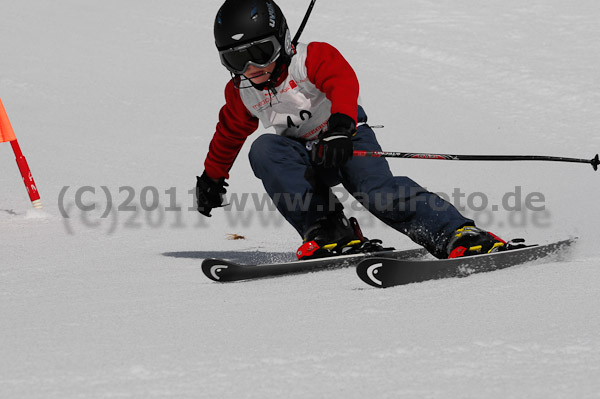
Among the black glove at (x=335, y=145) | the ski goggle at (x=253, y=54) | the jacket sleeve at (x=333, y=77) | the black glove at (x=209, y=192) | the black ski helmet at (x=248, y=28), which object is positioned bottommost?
the black glove at (x=209, y=192)

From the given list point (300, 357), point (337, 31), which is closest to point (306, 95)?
point (300, 357)

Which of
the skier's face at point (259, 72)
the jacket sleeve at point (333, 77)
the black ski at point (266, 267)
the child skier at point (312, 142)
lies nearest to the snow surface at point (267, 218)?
the black ski at point (266, 267)

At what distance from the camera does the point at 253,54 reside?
391 cm

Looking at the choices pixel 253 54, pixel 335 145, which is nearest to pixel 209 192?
pixel 253 54

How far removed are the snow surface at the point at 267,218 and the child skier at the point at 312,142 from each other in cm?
46

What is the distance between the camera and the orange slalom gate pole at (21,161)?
5.64 metres

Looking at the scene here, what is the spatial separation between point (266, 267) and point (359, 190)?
2.05 ft

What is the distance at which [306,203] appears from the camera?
4180 millimetres

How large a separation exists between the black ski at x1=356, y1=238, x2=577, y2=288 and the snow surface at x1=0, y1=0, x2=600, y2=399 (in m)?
0.08

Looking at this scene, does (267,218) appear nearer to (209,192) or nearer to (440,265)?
(209,192)

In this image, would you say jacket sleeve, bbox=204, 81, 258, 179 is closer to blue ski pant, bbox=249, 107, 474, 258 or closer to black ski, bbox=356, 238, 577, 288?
blue ski pant, bbox=249, 107, 474, 258

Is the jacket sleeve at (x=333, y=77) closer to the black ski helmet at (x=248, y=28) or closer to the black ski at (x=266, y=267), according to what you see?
the black ski helmet at (x=248, y=28)

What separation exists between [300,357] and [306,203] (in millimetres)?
1901

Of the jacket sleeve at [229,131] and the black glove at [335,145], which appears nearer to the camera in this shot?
the black glove at [335,145]
